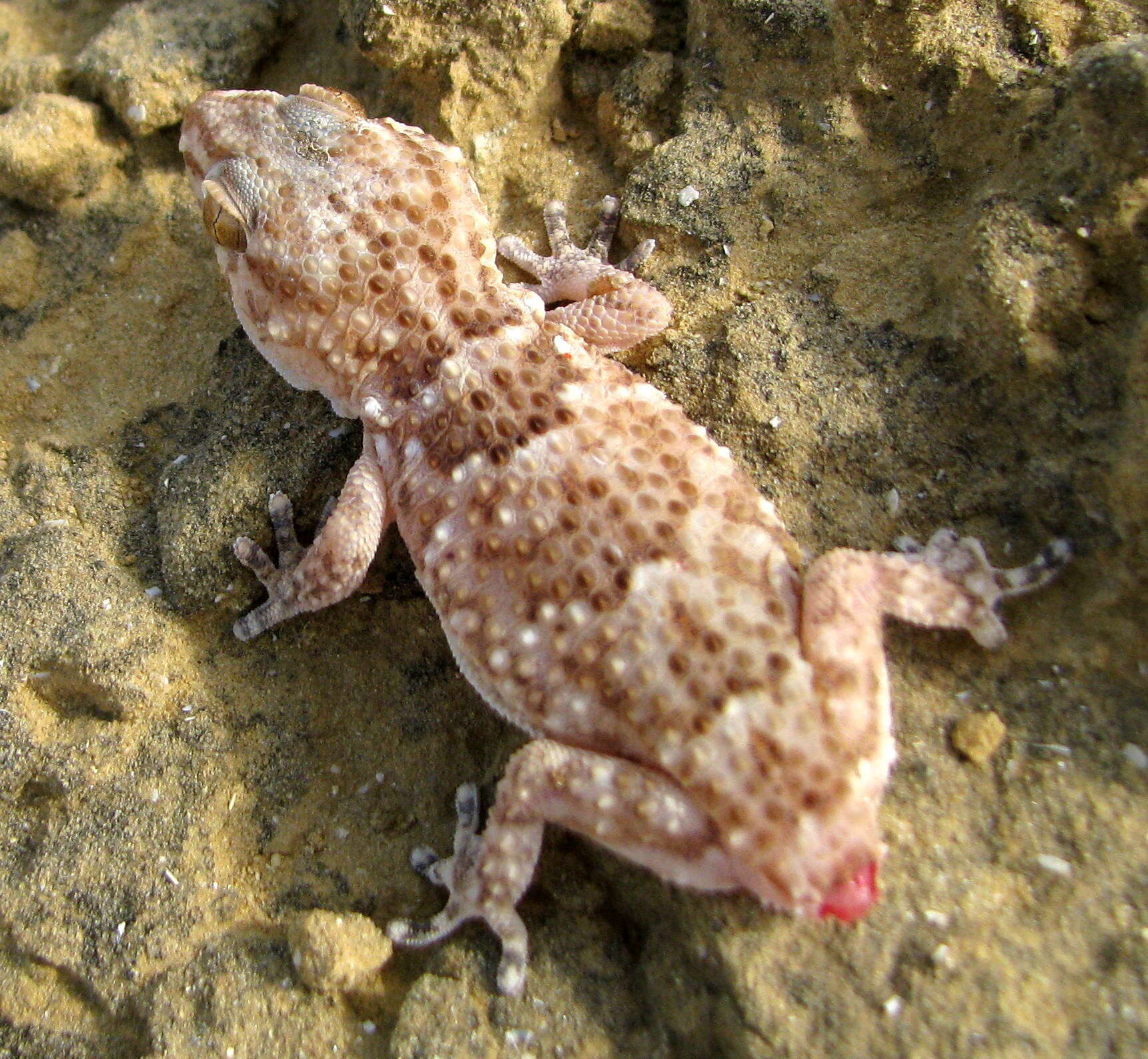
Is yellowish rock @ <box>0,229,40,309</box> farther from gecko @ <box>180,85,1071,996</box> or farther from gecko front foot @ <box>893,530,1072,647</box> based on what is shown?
gecko front foot @ <box>893,530,1072,647</box>

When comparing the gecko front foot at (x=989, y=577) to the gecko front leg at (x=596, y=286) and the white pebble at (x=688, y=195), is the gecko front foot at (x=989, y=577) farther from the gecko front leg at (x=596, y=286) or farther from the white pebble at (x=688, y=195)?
the white pebble at (x=688, y=195)

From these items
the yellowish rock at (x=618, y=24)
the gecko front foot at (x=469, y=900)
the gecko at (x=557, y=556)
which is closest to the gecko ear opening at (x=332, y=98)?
the gecko at (x=557, y=556)

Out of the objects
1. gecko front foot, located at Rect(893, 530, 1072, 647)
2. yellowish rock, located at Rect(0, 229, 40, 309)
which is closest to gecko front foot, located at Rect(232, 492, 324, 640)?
yellowish rock, located at Rect(0, 229, 40, 309)

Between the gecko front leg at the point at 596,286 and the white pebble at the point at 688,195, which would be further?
the white pebble at the point at 688,195

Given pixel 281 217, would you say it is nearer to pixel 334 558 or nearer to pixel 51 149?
pixel 334 558

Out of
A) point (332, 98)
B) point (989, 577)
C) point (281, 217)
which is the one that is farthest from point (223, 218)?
point (989, 577)

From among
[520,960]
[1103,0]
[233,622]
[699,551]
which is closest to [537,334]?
[699,551]
